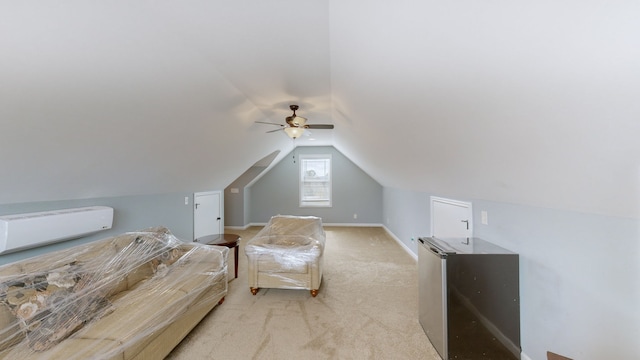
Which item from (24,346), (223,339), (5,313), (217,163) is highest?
(217,163)

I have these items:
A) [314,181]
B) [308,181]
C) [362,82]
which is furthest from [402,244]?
[362,82]

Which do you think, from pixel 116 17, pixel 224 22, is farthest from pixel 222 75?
pixel 116 17

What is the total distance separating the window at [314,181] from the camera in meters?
7.21

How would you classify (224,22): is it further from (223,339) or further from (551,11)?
(223,339)

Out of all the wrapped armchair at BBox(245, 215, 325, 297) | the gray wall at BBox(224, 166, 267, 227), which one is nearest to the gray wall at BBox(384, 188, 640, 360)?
the wrapped armchair at BBox(245, 215, 325, 297)

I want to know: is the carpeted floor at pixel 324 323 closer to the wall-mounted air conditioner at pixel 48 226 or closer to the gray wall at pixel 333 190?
the wall-mounted air conditioner at pixel 48 226

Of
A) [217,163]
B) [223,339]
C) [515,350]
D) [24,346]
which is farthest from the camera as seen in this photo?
[217,163]

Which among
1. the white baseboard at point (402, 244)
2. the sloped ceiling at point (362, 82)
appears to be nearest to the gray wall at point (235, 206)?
the white baseboard at point (402, 244)

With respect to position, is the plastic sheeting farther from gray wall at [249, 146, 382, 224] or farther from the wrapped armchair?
gray wall at [249, 146, 382, 224]

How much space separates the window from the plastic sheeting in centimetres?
471

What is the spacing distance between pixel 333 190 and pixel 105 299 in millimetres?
5713

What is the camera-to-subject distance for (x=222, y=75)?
2117 millimetres

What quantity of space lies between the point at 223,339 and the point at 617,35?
2817mm

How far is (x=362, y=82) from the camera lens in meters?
1.99
